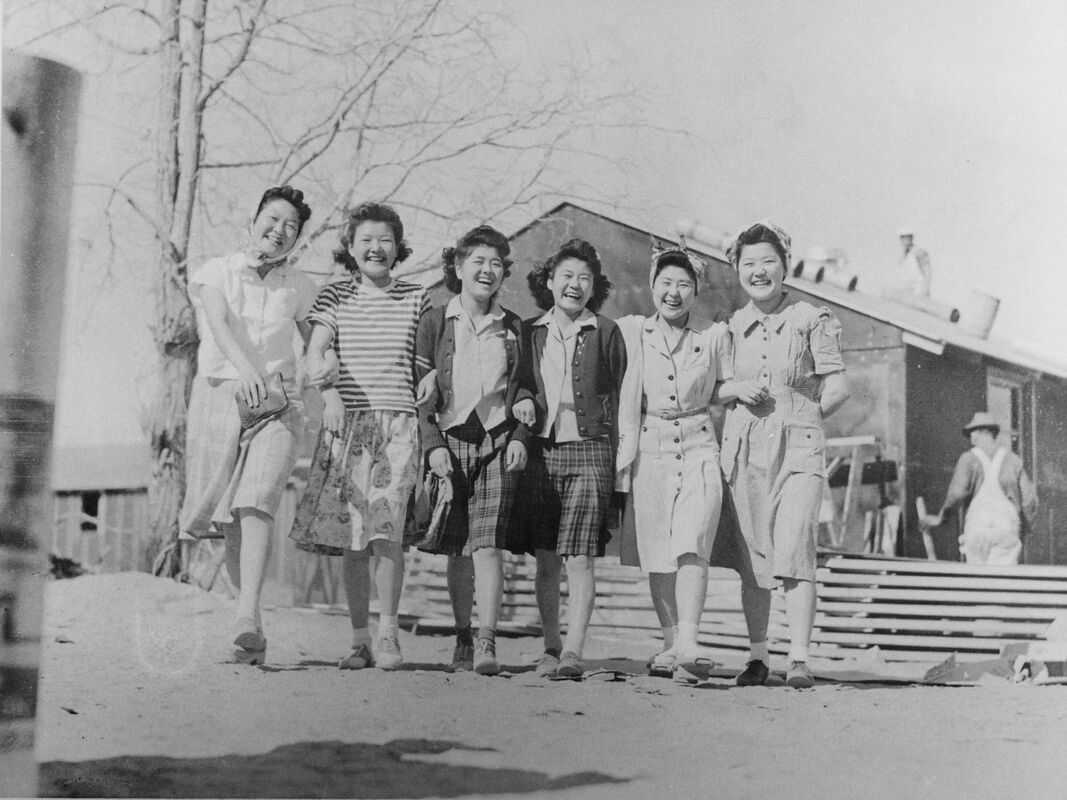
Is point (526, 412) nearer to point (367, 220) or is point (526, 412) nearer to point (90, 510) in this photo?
point (367, 220)

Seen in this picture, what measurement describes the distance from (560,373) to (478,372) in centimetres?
37

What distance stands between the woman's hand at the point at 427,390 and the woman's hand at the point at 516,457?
43cm

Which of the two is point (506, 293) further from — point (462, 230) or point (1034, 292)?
point (1034, 292)

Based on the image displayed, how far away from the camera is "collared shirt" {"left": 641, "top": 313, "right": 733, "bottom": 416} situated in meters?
5.68

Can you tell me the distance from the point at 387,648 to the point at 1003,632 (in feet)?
10.6

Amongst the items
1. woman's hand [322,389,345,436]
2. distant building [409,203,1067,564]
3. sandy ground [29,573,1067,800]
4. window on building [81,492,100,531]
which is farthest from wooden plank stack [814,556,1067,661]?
window on building [81,492,100,531]

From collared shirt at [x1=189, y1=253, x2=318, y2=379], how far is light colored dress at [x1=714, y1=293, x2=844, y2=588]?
2033 mm

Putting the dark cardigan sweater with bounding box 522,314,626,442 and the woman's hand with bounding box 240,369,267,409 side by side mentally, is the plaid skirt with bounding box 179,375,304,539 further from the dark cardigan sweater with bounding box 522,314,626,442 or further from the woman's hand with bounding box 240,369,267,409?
the dark cardigan sweater with bounding box 522,314,626,442

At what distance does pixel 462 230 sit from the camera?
6238mm

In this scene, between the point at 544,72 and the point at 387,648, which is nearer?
the point at 387,648

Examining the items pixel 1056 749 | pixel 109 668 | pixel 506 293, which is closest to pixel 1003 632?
pixel 1056 749

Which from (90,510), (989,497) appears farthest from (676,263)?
(90,510)

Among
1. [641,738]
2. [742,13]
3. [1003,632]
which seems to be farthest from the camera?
[1003,632]

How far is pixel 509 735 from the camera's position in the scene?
5129 mm
